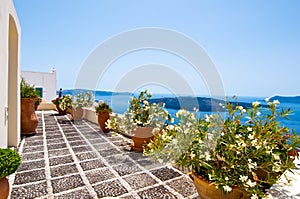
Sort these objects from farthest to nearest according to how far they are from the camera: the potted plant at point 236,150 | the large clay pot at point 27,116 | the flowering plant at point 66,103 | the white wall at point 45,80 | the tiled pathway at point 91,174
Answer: the white wall at point 45,80 → the flowering plant at point 66,103 → the large clay pot at point 27,116 → the tiled pathway at point 91,174 → the potted plant at point 236,150

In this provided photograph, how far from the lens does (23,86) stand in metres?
4.31

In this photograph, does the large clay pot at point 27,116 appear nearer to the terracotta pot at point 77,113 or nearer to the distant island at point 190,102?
the terracotta pot at point 77,113

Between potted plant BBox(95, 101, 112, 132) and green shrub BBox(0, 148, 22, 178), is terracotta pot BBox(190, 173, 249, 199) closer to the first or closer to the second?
green shrub BBox(0, 148, 22, 178)

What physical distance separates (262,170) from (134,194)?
4.44 ft

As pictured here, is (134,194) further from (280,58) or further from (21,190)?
(280,58)

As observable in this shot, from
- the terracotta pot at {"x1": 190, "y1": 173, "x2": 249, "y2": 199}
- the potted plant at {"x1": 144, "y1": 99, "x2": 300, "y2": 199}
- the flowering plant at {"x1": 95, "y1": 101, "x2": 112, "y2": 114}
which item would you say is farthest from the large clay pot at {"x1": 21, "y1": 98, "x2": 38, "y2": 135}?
the terracotta pot at {"x1": 190, "y1": 173, "x2": 249, "y2": 199}

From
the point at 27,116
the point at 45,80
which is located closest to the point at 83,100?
the point at 27,116

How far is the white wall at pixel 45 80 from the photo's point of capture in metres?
14.3

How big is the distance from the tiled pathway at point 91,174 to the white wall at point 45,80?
12.9 m

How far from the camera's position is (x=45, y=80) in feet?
49.0

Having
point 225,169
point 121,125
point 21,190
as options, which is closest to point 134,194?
point 225,169

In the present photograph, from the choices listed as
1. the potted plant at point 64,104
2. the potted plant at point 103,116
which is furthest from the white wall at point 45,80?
the potted plant at point 103,116

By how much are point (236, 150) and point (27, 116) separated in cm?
477

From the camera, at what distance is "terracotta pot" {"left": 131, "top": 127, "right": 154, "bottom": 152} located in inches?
137
